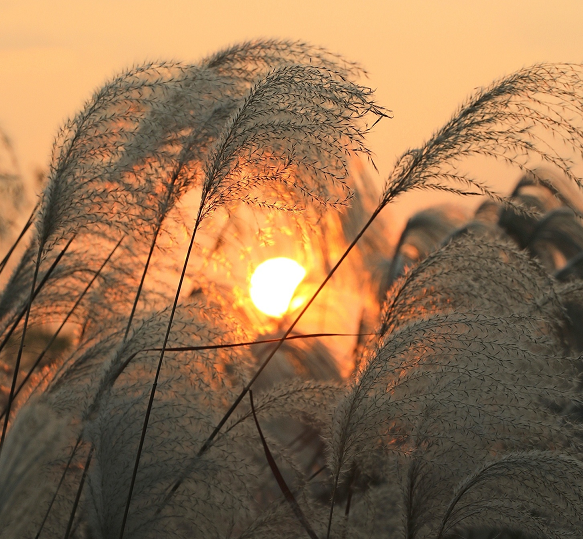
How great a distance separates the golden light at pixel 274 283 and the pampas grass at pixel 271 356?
0.84 ft

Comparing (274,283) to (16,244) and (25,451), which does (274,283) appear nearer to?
(16,244)

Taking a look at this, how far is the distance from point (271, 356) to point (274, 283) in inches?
44.1

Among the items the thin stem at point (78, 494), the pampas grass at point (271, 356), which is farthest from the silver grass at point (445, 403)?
the thin stem at point (78, 494)

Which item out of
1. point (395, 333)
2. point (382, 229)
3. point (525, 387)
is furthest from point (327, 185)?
point (382, 229)

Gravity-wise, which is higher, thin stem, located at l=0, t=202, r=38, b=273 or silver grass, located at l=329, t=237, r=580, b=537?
thin stem, located at l=0, t=202, r=38, b=273

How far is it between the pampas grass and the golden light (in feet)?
0.84

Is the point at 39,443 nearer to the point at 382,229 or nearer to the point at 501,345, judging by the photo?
the point at 501,345

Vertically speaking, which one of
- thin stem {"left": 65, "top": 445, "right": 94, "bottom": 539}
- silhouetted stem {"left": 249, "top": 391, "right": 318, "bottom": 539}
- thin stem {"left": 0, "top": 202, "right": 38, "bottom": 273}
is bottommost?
silhouetted stem {"left": 249, "top": 391, "right": 318, "bottom": 539}

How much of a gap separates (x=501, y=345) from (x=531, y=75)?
674 mm

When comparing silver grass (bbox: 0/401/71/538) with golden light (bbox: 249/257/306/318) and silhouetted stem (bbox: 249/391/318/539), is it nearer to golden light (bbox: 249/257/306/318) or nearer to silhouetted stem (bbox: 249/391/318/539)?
silhouetted stem (bbox: 249/391/318/539)

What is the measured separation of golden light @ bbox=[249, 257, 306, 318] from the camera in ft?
8.66

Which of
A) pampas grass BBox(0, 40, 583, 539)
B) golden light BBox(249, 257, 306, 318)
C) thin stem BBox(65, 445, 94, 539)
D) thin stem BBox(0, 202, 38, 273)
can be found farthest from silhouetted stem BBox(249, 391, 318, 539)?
thin stem BBox(0, 202, 38, 273)

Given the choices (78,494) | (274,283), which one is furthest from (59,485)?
(274,283)

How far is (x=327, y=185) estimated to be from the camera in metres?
1.89
